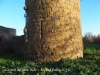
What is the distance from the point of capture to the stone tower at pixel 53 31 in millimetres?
9156

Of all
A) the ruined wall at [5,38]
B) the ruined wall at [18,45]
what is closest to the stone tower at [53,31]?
the ruined wall at [18,45]

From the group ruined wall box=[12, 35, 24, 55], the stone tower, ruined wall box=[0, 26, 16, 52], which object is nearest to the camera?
the stone tower

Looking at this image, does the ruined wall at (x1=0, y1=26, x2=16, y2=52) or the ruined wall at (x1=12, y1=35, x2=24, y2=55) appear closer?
the ruined wall at (x1=12, y1=35, x2=24, y2=55)

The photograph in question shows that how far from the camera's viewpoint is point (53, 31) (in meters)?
9.20

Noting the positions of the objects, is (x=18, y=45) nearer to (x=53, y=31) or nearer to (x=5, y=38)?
(x=5, y=38)

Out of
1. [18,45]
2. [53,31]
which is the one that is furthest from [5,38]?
[53,31]

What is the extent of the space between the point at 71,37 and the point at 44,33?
138 cm

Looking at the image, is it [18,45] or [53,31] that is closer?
[53,31]

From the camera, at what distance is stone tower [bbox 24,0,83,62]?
30.0 ft

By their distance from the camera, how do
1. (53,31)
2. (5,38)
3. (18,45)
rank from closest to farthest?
(53,31)
(18,45)
(5,38)

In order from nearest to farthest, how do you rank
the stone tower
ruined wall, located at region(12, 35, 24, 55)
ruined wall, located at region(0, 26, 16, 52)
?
the stone tower, ruined wall, located at region(12, 35, 24, 55), ruined wall, located at region(0, 26, 16, 52)

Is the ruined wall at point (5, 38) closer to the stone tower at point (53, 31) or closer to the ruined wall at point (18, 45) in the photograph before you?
the ruined wall at point (18, 45)

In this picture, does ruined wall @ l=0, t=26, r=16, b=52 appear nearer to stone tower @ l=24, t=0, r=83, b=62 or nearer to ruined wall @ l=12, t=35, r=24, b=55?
ruined wall @ l=12, t=35, r=24, b=55

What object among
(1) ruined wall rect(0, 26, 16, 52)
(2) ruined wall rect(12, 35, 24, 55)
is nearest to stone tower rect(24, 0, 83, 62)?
(2) ruined wall rect(12, 35, 24, 55)
